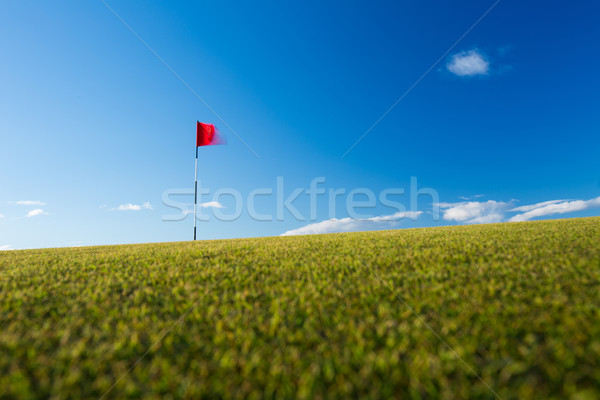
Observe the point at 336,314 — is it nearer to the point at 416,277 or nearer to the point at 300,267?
the point at 416,277

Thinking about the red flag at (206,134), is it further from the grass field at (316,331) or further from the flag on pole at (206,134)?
the grass field at (316,331)

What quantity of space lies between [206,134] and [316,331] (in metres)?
19.7

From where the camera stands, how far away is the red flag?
2095 centimetres

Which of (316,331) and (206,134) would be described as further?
(206,134)

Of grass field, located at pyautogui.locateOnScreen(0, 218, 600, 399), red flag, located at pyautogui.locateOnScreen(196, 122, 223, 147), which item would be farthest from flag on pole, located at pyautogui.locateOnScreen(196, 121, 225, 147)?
grass field, located at pyautogui.locateOnScreen(0, 218, 600, 399)

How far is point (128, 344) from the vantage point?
3625mm

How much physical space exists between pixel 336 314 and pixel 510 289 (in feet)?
9.28

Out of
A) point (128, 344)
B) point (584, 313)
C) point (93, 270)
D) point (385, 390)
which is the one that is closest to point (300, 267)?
point (128, 344)

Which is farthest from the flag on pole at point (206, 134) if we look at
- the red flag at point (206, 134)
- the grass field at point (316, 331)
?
the grass field at point (316, 331)

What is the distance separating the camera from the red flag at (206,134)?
68.7 ft

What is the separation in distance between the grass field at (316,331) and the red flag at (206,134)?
15.3 metres

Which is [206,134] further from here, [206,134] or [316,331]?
[316,331]

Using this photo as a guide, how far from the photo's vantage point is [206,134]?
21188 millimetres

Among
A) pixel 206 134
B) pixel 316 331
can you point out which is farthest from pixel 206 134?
pixel 316 331
